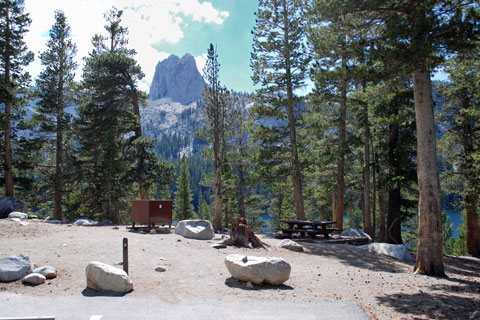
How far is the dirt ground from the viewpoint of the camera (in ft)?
20.4

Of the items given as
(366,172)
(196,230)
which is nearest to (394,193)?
(366,172)

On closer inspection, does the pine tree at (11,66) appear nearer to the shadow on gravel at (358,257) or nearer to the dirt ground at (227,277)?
the dirt ground at (227,277)

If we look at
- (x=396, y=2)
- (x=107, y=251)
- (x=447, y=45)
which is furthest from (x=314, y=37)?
(x=107, y=251)

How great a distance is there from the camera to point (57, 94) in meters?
24.9

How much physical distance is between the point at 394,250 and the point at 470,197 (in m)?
6.49

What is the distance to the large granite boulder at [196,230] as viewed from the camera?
1429cm

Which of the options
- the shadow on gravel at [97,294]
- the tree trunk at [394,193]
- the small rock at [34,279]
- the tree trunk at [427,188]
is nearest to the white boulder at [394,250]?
the tree trunk at [394,193]

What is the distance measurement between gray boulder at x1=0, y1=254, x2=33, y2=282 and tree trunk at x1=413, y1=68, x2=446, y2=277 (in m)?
9.58

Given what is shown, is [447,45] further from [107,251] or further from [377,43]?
[107,251]

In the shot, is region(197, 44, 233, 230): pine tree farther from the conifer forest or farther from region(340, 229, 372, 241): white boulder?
region(340, 229, 372, 241): white boulder

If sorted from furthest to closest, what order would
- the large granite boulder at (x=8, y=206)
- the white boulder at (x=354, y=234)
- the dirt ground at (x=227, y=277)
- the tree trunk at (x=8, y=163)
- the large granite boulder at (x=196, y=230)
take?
1. the tree trunk at (x=8, y=163)
2. the large granite boulder at (x=8, y=206)
3. the white boulder at (x=354, y=234)
4. the large granite boulder at (x=196, y=230)
5. the dirt ground at (x=227, y=277)

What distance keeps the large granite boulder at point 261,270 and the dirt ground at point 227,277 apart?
0.18 metres

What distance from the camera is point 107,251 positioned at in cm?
991

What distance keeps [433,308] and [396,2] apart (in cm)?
697
